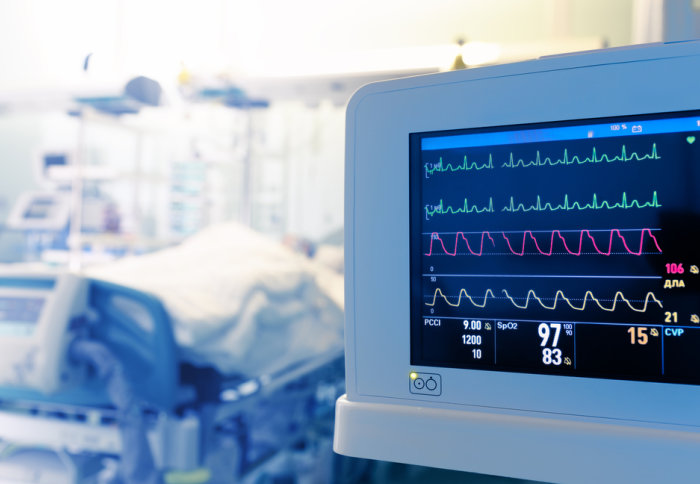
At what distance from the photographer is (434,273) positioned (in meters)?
0.74

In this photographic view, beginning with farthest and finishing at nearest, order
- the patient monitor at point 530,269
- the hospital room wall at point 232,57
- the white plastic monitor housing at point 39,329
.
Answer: the hospital room wall at point 232,57 < the white plastic monitor housing at point 39,329 < the patient monitor at point 530,269

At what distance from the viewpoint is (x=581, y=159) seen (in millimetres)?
689

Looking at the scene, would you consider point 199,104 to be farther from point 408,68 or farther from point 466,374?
point 466,374

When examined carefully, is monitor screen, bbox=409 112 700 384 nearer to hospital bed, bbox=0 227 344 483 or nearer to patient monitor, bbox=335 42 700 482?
patient monitor, bbox=335 42 700 482

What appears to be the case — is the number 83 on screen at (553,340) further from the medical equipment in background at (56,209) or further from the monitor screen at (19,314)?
the medical equipment in background at (56,209)

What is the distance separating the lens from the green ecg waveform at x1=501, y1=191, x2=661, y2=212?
26.0 inches

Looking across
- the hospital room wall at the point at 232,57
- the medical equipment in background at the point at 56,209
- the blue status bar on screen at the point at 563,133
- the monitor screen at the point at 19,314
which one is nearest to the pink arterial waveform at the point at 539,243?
the blue status bar on screen at the point at 563,133

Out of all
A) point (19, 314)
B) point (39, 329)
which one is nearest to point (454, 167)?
point (39, 329)

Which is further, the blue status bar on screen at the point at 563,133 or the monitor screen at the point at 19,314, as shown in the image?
the monitor screen at the point at 19,314

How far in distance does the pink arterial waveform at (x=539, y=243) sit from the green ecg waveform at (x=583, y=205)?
0.03 metres

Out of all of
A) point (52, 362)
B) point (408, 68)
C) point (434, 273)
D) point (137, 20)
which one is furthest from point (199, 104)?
point (434, 273)

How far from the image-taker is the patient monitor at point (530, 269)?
0.64 m

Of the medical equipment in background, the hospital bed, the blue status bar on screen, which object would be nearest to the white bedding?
the hospital bed

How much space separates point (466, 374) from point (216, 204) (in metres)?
1.46
